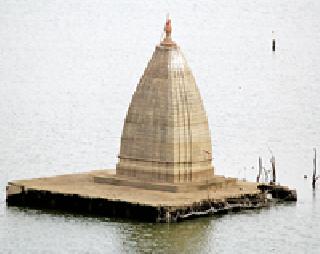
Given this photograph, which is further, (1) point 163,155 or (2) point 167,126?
(1) point 163,155

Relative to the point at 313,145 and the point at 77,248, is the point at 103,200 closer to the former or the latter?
the point at 77,248

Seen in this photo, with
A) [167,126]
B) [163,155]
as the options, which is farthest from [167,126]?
[163,155]

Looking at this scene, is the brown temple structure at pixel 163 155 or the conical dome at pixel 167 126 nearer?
the brown temple structure at pixel 163 155

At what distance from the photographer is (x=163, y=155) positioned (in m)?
170

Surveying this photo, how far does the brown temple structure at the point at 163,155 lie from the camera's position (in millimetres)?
169625

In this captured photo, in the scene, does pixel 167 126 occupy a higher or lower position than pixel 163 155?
higher

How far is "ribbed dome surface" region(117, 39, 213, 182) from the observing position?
559ft

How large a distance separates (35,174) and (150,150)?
16201mm

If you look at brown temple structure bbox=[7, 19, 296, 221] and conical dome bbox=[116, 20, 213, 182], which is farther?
conical dome bbox=[116, 20, 213, 182]

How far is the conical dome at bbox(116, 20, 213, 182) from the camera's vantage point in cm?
17050

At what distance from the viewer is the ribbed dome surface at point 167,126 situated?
170 meters

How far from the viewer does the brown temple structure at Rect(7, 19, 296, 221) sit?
6678 inches

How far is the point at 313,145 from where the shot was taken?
19800cm

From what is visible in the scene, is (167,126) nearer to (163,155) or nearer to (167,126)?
(167,126)
